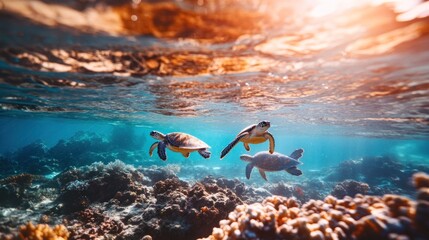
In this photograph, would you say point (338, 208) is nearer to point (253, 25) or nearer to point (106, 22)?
point (253, 25)

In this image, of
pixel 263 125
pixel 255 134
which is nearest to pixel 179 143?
pixel 255 134

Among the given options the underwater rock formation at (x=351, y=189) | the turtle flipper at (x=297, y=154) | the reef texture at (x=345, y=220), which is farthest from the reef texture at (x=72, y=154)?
the underwater rock formation at (x=351, y=189)

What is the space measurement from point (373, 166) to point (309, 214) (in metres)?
28.3

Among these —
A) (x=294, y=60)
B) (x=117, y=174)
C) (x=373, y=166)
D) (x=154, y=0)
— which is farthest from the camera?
(x=373, y=166)

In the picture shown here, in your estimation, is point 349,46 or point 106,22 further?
point 349,46

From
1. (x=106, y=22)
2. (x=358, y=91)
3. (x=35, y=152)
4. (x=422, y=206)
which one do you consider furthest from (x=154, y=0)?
(x=35, y=152)

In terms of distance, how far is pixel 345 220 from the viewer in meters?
5.05

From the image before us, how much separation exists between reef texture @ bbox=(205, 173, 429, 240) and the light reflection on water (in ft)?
17.5

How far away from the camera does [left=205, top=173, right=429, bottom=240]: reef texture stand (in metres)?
3.95

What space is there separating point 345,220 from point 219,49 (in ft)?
23.3

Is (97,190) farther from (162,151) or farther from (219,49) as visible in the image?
(219,49)

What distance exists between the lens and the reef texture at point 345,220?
395 centimetres

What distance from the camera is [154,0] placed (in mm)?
6090

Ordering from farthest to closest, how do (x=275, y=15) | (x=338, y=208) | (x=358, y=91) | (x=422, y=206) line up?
(x=358, y=91) → (x=275, y=15) → (x=338, y=208) → (x=422, y=206)
